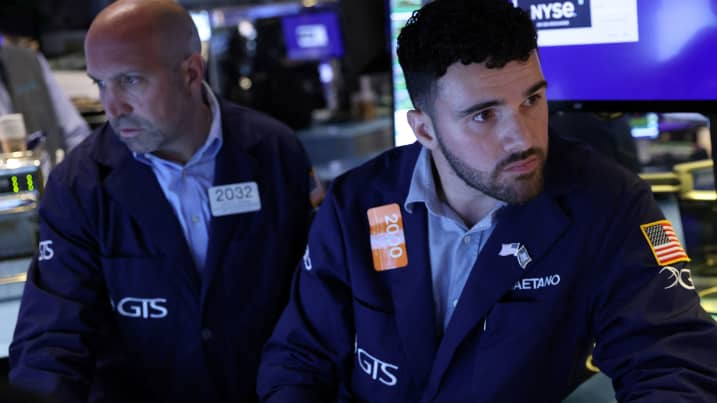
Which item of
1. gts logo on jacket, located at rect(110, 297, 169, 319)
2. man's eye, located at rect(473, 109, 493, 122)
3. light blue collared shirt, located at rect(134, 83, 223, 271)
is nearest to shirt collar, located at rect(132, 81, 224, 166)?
light blue collared shirt, located at rect(134, 83, 223, 271)

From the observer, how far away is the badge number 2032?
5.09ft

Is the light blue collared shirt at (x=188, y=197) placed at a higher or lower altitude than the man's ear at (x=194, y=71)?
lower

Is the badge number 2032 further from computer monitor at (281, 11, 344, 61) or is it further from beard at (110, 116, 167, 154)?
computer monitor at (281, 11, 344, 61)

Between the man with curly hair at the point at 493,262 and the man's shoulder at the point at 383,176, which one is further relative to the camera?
the man's shoulder at the point at 383,176

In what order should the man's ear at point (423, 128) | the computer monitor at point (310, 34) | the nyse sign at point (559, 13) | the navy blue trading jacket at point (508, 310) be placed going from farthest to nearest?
the computer monitor at point (310, 34) → the nyse sign at point (559, 13) → the man's ear at point (423, 128) → the navy blue trading jacket at point (508, 310)

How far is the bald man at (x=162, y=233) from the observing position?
192 centimetres

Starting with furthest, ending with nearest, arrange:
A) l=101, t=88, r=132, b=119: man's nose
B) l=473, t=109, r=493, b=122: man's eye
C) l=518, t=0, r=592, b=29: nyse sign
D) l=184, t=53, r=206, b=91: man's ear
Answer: l=184, t=53, r=206, b=91: man's ear, l=101, t=88, r=132, b=119: man's nose, l=518, t=0, r=592, b=29: nyse sign, l=473, t=109, r=493, b=122: man's eye

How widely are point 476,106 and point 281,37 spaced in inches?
188

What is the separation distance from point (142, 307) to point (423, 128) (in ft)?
2.60

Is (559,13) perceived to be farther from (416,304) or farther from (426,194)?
(416,304)

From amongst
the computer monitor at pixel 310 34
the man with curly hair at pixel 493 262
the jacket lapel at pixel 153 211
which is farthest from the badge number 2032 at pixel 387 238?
the computer monitor at pixel 310 34

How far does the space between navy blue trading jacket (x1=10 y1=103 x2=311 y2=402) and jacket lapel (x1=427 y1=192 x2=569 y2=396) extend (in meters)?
0.64

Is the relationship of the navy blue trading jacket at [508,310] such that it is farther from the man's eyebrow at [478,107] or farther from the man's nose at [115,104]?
the man's nose at [115,104]

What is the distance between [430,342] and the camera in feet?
4.91
